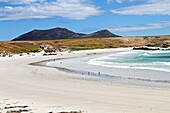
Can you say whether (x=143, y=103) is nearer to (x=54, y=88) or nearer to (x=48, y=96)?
(x=48, y=96)

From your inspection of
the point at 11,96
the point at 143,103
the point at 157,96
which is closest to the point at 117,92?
the point at 157,96

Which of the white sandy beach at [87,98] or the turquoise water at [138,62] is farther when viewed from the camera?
the turquoise water at [138,62]

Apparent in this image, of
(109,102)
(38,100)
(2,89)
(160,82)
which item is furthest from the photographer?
(160,82)

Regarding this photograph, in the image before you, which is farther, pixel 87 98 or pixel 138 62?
pixel 138 62

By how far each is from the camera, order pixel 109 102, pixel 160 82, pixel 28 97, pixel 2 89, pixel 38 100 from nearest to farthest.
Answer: pixel 109 102, pixel 38 100, pixel 28 97, pixel 2 89, pixel 160 82

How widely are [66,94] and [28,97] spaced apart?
76.6 inches

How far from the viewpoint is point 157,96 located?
17703mm

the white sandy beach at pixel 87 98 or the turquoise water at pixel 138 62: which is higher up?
the white sandy beach at pixel 87 98

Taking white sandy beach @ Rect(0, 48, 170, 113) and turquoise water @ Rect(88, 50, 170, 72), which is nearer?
white sandy beach @ Rect(0, 48, 170, 113)

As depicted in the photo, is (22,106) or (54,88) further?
(54,88)

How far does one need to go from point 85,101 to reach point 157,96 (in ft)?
11.0

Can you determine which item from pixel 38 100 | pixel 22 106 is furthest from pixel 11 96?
pixel 22 106

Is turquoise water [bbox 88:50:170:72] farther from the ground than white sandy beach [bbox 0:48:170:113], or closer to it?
closer to it

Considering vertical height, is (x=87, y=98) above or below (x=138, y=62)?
above
